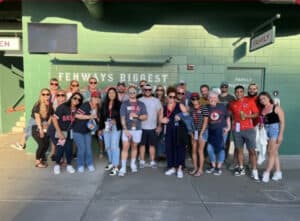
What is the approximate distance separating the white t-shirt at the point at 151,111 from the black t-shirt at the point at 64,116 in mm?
1362

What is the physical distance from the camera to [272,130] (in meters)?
5.52

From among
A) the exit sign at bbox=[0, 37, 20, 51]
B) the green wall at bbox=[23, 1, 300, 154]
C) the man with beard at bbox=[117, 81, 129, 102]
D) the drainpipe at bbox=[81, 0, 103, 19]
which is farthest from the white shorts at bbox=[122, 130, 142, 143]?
the exit sign at bbox=[0, 37, 20, 51]

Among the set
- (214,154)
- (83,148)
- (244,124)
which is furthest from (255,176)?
(83,148)

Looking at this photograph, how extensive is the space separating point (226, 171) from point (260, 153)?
85cm

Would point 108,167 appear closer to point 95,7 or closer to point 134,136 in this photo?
point 134,136

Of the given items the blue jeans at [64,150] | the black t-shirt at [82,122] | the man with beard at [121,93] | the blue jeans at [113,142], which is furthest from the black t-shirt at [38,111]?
the man with beard at [121,93]

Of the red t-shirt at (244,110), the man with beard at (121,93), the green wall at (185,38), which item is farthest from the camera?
the green wall at (185,38)

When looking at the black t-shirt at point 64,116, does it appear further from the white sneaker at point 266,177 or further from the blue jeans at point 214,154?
the white sneaker at point 266,177

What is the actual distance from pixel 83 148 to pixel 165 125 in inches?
62.8

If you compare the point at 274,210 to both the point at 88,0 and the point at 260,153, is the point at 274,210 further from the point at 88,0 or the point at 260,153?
the point at 88,0

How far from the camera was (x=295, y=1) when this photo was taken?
5812mm

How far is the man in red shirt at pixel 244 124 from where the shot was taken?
572 cm

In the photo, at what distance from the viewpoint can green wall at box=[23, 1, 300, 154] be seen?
7.18m

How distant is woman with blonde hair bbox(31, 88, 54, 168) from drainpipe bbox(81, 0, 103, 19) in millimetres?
1782
